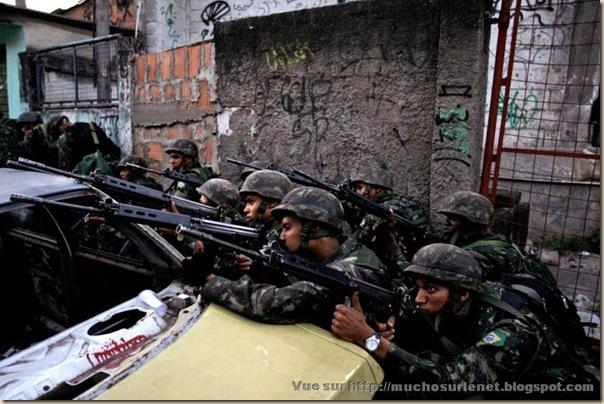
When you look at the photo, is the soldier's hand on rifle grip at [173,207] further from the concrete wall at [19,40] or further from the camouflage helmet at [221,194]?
the concrete wall at [19,40]

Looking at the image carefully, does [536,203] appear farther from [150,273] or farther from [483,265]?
[150,273]

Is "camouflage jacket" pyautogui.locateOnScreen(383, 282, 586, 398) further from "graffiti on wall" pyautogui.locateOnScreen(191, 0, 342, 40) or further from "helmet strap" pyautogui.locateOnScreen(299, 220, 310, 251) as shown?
"graffiti on wall" pyautogui.locateOnScreen(191, 0, 342, 40)

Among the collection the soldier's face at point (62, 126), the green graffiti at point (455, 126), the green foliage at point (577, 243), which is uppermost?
the green graffiti at point (455, 126)

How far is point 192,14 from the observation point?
10250 millimetres

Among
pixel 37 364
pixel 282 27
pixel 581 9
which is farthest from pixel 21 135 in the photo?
pixel 581 9

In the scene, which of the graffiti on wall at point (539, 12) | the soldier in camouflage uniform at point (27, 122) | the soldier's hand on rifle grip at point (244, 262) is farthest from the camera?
the graffiti on wall at point (539, 12)

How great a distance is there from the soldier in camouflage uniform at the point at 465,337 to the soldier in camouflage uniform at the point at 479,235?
609 millimetres

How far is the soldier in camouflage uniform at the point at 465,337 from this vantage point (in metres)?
1.96

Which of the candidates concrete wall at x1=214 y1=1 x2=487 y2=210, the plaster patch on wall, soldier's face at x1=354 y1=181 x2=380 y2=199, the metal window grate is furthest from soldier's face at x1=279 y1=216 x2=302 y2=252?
the metal window grate

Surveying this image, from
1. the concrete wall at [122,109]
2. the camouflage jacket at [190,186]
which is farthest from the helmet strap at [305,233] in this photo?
the concrete wall at [122,109]

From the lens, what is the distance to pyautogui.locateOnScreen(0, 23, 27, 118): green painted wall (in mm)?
9773

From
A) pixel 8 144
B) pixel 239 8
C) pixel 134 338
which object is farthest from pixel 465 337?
pixel 239 8

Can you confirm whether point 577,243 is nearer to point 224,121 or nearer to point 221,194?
point 224,121

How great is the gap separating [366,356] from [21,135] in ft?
25.1
